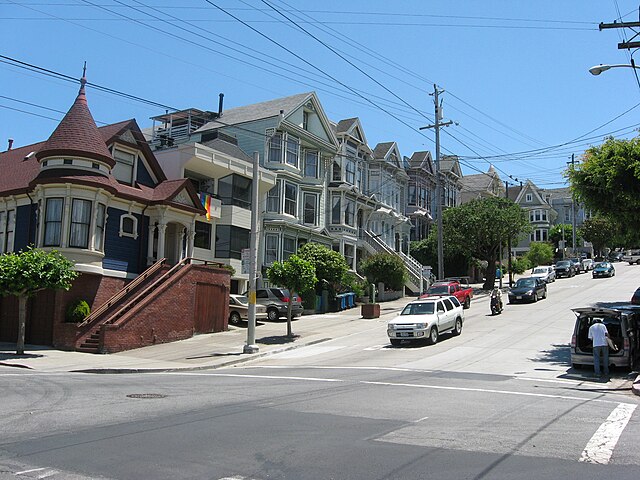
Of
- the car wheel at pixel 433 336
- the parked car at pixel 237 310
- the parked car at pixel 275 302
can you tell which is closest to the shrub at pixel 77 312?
the parked car at pixel 237 310

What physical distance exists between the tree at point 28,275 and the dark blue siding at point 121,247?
4130 millimetres

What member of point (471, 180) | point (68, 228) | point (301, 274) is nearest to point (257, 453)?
point (301, 274)

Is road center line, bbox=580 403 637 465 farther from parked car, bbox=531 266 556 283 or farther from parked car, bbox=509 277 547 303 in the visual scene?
parked car, bbox=531 266 556 283

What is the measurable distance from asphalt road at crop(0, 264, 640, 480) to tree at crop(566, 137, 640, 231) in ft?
16.8

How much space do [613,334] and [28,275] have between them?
64.0 feet

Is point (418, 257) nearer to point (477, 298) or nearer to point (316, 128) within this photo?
point (477, 298)

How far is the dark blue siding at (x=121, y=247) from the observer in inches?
1059

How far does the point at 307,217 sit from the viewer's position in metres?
42.5

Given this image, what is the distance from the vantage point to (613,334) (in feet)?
58.2

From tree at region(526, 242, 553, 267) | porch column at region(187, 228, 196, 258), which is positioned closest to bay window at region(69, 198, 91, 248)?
porch column at region(187, 228, 196, 258)

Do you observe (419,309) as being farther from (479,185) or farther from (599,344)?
(479,185)

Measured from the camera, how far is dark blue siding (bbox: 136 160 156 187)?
3023 cm

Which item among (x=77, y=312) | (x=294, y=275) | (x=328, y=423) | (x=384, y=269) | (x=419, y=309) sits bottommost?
(x=328, y=423)

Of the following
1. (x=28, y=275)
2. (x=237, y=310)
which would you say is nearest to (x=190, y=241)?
(x=237, y=310)
